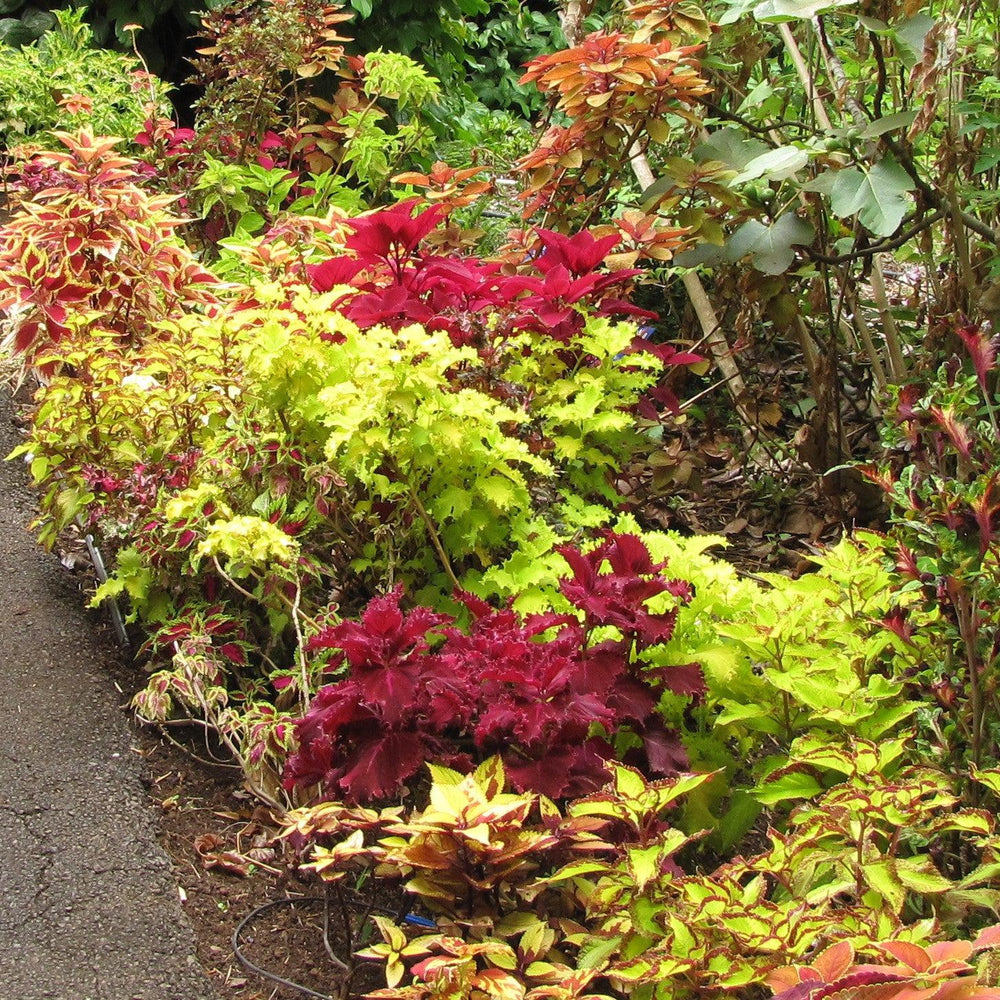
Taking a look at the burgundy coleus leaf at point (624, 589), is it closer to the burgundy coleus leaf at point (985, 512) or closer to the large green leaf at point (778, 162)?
the burgundy coleus leaf at point (985, 512)

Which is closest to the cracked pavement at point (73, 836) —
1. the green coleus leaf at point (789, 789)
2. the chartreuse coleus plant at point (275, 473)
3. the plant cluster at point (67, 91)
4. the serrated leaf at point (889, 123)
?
the chartreuse coleus plant at point (275, 473)

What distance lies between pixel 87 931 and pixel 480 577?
96 cm

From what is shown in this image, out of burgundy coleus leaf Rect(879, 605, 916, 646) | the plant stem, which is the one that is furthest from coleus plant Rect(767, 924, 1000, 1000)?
the plant stem

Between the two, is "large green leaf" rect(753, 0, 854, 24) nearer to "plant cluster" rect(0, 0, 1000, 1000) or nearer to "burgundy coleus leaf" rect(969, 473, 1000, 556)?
"plant cluster" rect(0, 0, 1000, 1000)

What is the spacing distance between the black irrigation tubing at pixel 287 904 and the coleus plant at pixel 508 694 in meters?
0.22

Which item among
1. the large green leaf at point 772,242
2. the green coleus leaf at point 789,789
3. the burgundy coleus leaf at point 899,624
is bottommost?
the green coleus leaf at point 789,789

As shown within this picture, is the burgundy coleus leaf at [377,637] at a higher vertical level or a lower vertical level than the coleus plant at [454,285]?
lower

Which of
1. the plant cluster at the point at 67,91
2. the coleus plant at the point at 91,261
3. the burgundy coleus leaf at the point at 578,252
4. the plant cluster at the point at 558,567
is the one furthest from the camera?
the plant cluster at the point at 67,91

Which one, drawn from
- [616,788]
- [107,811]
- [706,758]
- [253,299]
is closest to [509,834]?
[616,788]

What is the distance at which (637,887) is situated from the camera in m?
1.59

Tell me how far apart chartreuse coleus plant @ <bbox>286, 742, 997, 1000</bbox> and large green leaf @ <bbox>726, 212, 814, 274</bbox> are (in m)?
1.44

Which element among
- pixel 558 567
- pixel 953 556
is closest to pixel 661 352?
pixel 558 567

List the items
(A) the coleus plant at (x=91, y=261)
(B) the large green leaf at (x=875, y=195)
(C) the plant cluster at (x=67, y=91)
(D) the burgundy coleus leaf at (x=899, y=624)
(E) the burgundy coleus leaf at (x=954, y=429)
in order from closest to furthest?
(E) the burgundy coleus leaf at (x=954, y=429) → (D) the burgundy coleus leaf at (x=899, y=624) → (B) the large green leaf at (x=875, y=195) → (A) the coleus plant at (x=91, y=261) → (C) the plant cluster at (x=67, y=91)

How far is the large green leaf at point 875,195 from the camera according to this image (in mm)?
2457
